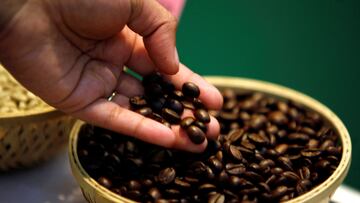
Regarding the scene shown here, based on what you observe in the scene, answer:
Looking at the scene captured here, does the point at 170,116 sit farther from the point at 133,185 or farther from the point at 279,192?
the point at 279,192

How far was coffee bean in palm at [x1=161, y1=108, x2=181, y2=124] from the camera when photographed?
4.01 feet

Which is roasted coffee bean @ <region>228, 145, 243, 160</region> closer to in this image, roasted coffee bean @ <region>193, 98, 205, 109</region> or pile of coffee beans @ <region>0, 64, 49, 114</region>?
roasted coffee bean @ <region>193, 98, 205, 109</region>

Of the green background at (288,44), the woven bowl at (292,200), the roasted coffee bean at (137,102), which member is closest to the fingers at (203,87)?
the roasted coffee bean at (137,102)

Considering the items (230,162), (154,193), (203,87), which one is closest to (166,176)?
(154,193)

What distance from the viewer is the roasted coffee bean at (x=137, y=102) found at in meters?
1.24

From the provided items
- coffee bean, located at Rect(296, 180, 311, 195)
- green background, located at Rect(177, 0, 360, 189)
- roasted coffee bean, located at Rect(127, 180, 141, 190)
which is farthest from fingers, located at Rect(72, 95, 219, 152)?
green background, located at Rect(177, 0, 360, 189)

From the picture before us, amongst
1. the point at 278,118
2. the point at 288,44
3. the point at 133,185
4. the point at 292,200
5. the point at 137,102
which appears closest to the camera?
the point at 292,200

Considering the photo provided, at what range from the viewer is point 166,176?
3.80ft

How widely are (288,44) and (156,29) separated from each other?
1.19 meters

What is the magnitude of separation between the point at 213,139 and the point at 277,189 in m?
0.20

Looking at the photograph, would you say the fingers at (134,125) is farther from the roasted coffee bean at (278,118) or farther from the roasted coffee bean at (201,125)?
the roasted coffee bean at (278,118)

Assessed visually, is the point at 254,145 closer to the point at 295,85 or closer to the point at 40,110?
the point at 40,110

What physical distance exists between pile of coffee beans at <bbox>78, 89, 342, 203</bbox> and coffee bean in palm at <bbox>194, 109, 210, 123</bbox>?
0.23 ft

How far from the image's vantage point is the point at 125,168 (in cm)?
122
